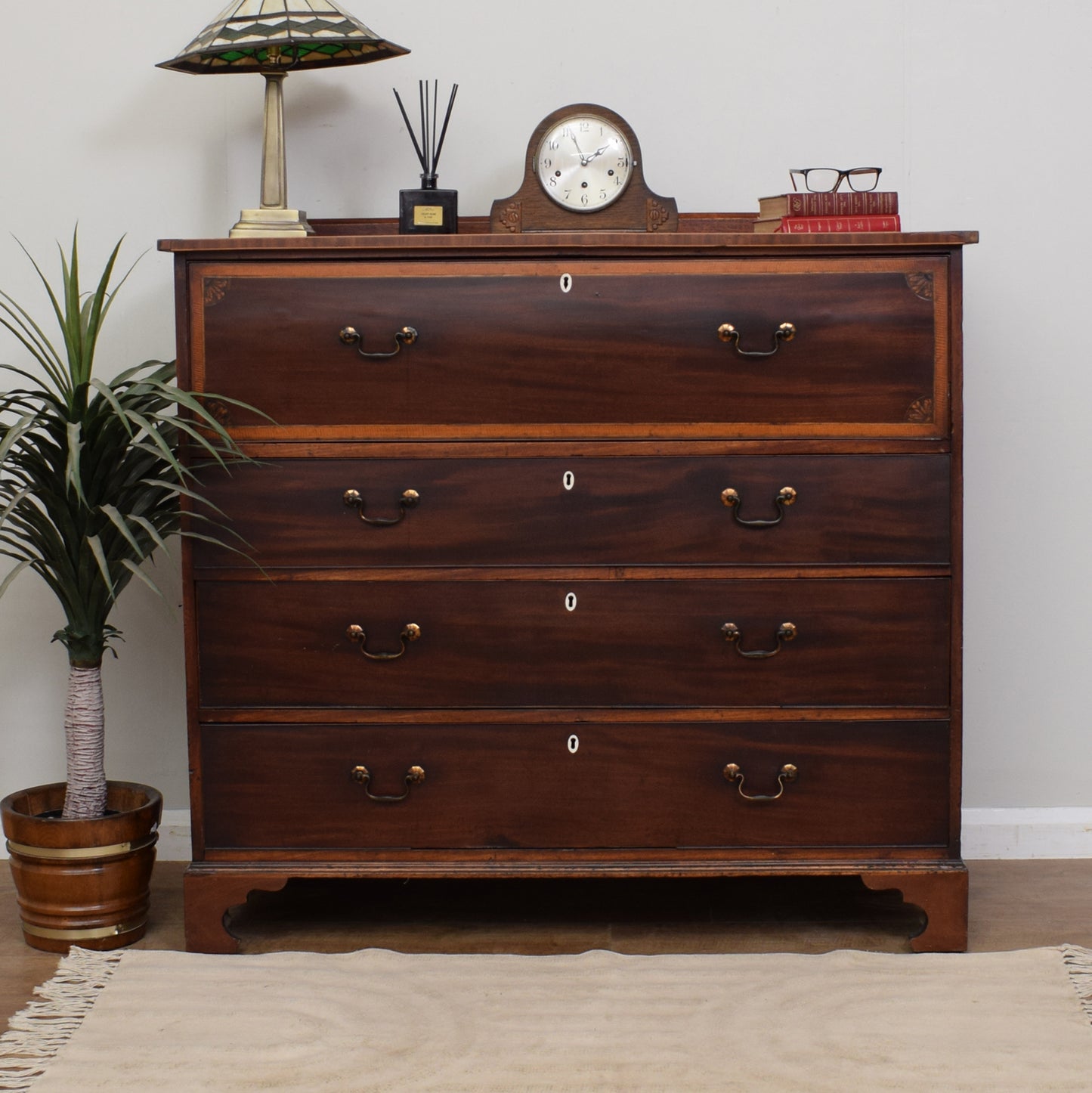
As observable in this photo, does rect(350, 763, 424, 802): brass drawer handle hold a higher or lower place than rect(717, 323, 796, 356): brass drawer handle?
lower

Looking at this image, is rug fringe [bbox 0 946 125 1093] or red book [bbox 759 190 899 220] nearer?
rug fringe [bbox 0 946 125 1093]

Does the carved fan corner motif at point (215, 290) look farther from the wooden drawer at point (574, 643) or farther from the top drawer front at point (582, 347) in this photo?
the wooden drawer at point (574, 643)

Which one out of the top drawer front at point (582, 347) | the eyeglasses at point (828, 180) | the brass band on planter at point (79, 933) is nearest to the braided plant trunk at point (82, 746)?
the brass band on planter at point (79, 933)

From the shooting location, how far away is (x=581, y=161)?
221 centimetres

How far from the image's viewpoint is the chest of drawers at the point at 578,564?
1952mm

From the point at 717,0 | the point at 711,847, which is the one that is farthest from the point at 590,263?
the point at 711,847

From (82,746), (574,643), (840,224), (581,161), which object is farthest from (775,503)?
(82,746)

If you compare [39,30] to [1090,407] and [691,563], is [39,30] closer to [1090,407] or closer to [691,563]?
[691,563]

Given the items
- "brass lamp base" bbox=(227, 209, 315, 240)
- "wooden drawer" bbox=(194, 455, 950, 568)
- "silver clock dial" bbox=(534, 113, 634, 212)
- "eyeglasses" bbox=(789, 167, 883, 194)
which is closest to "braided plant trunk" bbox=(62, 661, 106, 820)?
"wooden drawer" bbox=(194, 455, 950, 568)

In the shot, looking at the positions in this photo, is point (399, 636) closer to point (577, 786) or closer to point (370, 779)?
point (370, 779)

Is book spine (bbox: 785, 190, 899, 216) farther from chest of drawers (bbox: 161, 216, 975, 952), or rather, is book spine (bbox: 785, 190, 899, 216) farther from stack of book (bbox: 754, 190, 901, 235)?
chest of drawers (bbox: 161, 216, 975, 952)

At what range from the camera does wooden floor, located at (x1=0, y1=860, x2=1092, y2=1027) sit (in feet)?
6.87

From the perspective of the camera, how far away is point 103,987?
1879 millimetres

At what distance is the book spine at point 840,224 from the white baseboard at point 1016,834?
3.96 ft
